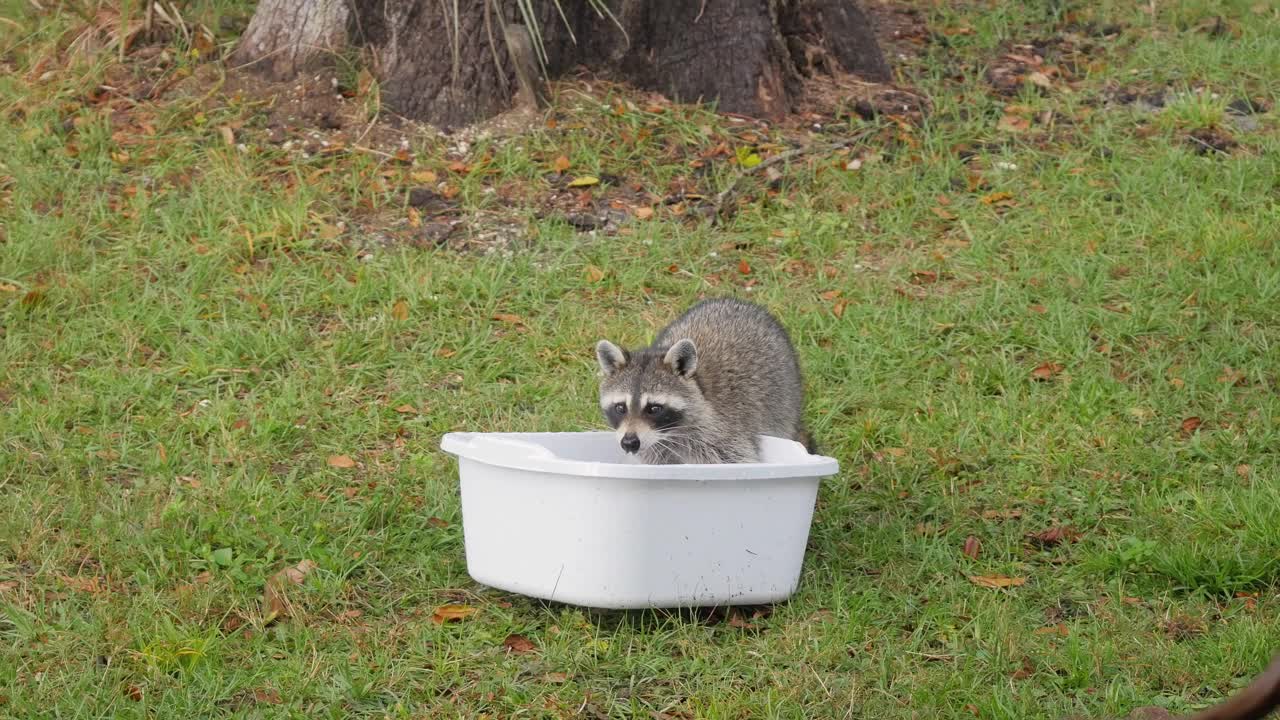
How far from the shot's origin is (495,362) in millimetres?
5363

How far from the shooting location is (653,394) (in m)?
4.08

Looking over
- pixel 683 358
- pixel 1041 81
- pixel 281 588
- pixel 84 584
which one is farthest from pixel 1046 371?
pixel 84 584

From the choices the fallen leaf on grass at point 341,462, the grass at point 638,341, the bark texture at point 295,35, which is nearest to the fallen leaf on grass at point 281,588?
the grass at point 638,341

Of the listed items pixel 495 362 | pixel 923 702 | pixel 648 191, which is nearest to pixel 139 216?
pixel 495 362

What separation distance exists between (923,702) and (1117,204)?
387 cm

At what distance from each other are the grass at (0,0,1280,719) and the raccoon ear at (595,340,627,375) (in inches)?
27.2

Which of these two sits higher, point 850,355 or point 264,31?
point 264,31

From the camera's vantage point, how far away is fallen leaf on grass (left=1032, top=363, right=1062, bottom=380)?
5.24m

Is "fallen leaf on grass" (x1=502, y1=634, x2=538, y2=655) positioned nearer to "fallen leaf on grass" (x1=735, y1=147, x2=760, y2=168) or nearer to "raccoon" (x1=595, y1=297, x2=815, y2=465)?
"raccoon" (x1=595, y1=297, x2=815, y2=465)

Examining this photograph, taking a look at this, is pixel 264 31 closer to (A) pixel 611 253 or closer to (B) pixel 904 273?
(A) pixel 611 253

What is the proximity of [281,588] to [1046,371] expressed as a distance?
3115 mm

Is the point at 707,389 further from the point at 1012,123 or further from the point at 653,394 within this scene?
the point at 1012,123

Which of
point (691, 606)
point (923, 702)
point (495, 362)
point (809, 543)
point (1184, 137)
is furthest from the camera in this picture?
point (1184, 137)

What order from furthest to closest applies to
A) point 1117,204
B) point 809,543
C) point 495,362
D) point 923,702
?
point 1117,204
point 495,362
point 809,543
point 923,702
